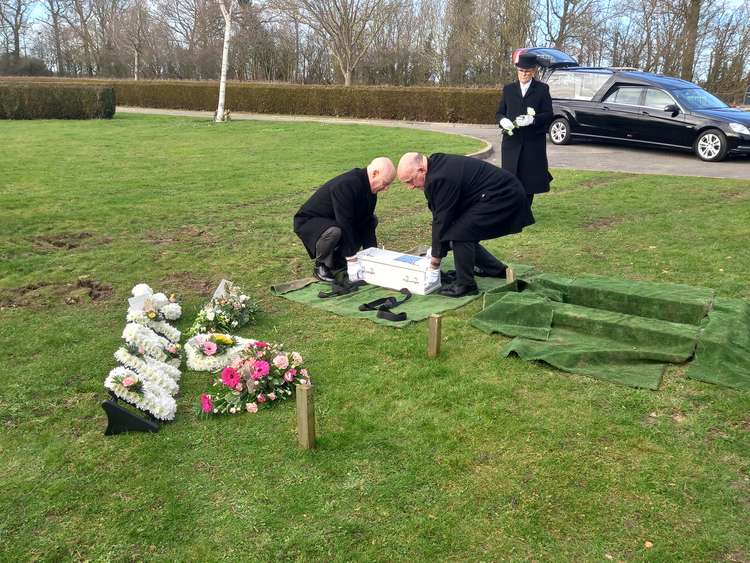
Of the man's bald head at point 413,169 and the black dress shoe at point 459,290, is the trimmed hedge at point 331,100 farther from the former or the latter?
the man's bald head at point 413,169

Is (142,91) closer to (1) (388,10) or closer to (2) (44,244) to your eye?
(1) (388,10)

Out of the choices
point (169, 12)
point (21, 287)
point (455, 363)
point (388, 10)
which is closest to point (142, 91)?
point (388, 10)

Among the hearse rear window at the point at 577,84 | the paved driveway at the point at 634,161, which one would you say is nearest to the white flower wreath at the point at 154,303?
the paved driveway at the point at 634,161

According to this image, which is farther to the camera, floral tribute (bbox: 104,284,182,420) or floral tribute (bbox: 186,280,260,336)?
floral tribute (bbox: 186,280,260,336)

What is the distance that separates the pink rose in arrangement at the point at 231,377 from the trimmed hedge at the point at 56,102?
26229 millimetres

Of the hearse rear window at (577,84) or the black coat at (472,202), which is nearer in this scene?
the black coat at (472,202)

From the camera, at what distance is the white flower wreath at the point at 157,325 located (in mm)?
4875

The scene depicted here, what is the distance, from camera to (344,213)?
6066 mm

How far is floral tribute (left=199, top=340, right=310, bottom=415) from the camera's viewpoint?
13.0 feet

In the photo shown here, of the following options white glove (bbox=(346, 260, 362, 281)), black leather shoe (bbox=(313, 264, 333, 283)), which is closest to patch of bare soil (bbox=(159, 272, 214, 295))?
black leather shoe (bbox=(313, 264, 333, 283))

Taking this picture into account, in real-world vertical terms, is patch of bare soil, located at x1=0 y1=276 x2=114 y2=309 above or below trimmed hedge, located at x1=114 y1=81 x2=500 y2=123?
below

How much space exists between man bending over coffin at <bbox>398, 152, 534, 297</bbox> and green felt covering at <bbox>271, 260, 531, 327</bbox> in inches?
15.9

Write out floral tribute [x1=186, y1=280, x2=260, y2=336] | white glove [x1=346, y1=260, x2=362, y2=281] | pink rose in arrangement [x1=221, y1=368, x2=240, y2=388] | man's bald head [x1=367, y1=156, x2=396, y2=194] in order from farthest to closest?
1. white glove [x1=346, y1=260, x2=362, y2=281]
2. man's bald head [x1=367, y1=156, x2=396, y2=194]
3. floral tribute [x1=186, y1=280, x2=260, y2=336]
4. pink rose in arrangement [x1=221, y1=368, x2=240, y2=388]

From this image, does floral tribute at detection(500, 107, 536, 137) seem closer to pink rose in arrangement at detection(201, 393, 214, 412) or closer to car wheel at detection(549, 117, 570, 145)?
pink rose in arrangement at detection(201, 393, 214, 412)
